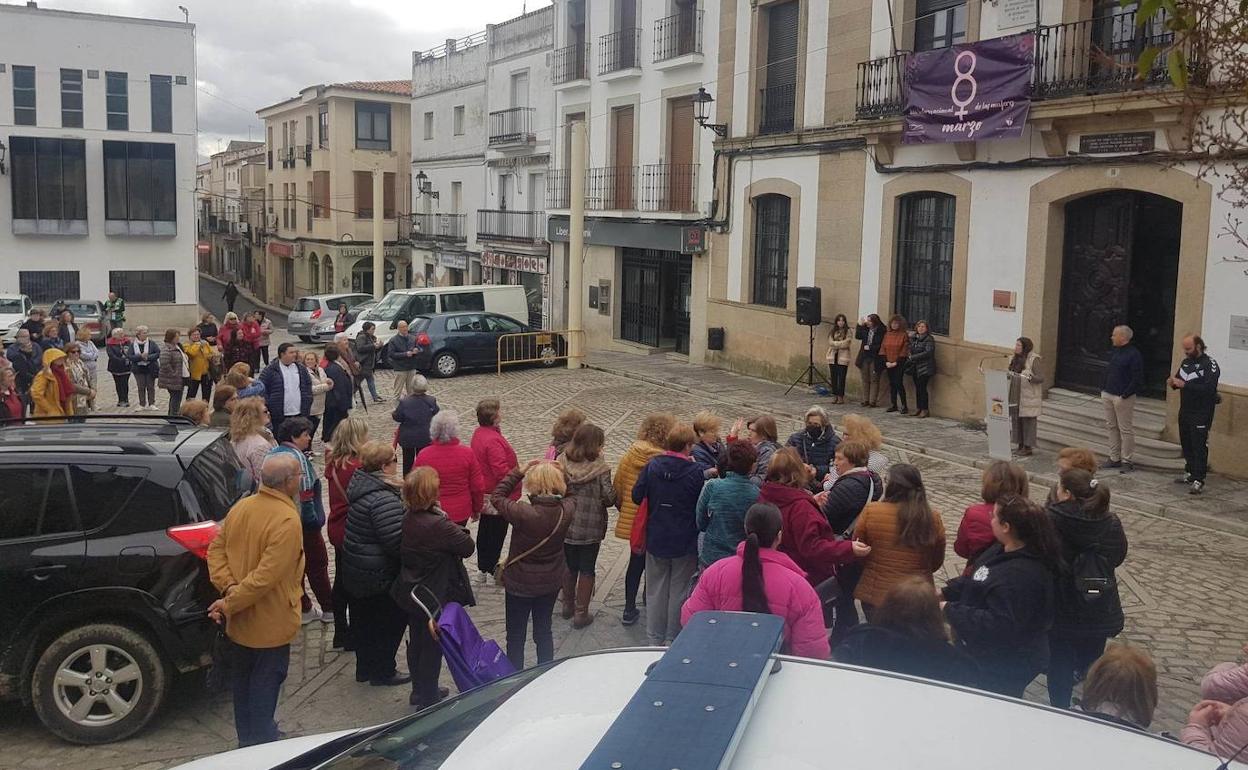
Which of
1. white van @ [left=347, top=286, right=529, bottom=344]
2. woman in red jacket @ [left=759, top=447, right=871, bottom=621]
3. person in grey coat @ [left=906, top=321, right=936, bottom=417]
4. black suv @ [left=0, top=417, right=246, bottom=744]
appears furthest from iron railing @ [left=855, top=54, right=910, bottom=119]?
black suv @ [left=0, top=417, right=246, bottom=744]

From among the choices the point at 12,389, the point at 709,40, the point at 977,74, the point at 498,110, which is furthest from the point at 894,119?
the point at 498,110

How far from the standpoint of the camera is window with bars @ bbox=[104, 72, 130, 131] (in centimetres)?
3909

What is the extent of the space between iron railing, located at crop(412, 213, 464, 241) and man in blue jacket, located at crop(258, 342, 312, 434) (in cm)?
2543

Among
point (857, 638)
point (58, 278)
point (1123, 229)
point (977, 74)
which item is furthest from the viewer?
point (58, 278)

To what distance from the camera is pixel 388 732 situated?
130 inches

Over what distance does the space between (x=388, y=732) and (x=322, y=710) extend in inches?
145

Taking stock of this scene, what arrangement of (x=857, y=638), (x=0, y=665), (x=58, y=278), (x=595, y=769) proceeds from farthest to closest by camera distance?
(x=58, y=278), (x=0, y=665), (x=857, y=638), (x=595, y=769)

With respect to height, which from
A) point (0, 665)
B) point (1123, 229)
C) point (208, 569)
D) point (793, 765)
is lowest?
point (0, 665)

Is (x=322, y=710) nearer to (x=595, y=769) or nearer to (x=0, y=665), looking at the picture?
(x=0, y=665)

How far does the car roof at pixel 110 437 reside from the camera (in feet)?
21.2

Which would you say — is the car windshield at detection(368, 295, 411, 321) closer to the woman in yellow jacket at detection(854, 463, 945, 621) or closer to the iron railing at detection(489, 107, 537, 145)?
the iron railing at detection(489, 107, 537, 145)

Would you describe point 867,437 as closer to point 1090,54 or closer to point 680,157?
point 1090,54

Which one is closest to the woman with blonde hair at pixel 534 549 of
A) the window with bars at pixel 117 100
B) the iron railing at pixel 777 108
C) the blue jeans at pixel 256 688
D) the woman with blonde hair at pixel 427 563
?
the woman with blonde hair at pixel 427 563

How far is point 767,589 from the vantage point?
192 inches
